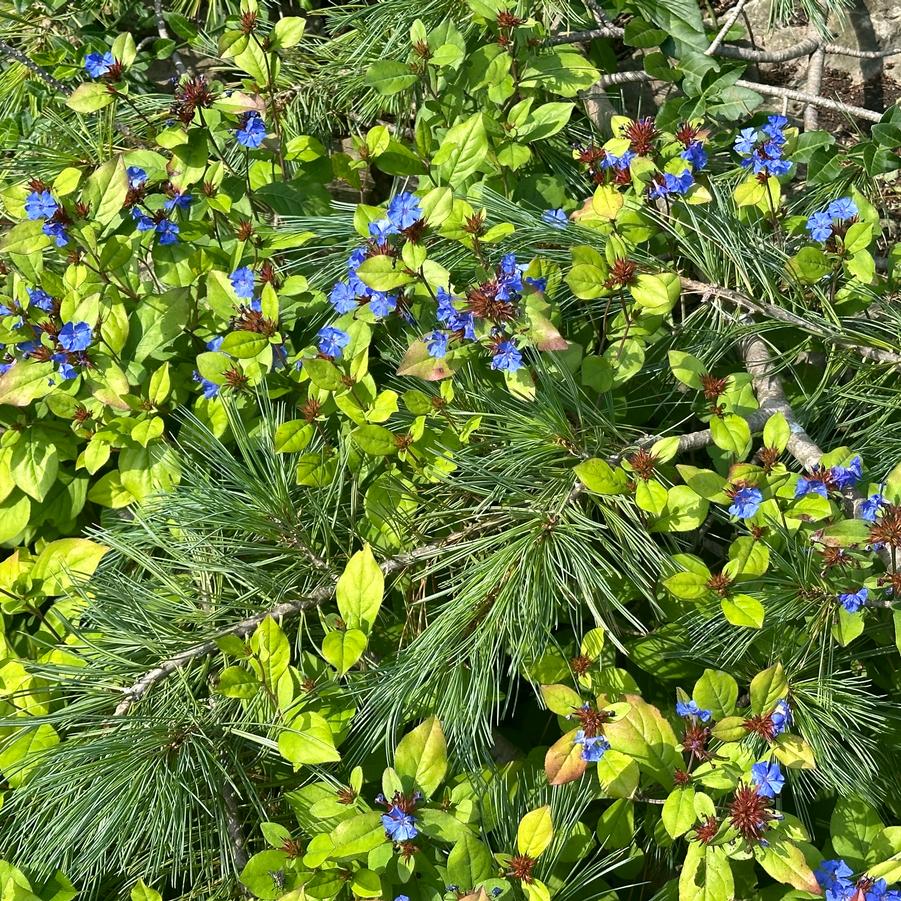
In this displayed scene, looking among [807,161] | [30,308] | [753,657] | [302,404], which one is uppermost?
[807,161]

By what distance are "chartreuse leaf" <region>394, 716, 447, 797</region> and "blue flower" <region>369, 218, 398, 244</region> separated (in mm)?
737

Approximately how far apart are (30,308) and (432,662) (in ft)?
3.18

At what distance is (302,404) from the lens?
163 centimetres

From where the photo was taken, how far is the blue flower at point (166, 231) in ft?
5.84

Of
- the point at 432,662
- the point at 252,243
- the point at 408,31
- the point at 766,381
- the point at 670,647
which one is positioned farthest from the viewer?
the point at 408,31

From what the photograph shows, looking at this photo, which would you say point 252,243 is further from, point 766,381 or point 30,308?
point 766,381

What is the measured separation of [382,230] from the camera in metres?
1.44

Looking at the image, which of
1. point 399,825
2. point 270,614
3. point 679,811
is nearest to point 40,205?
point 270,614

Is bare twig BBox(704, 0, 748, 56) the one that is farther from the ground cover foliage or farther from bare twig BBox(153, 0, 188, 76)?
bare twig BBox(153, 0, 188, 76)

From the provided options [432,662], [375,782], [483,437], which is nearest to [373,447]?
[483,437]

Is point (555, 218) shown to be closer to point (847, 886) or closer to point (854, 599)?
point (854, 599)

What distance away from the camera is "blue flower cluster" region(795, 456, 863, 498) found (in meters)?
1.35

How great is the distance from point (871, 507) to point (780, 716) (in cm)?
32

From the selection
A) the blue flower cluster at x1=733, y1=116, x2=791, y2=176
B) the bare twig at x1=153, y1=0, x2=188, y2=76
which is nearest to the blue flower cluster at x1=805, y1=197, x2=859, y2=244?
the blue flower cluster at x1=733, y1=116, x2=791, y2=176
